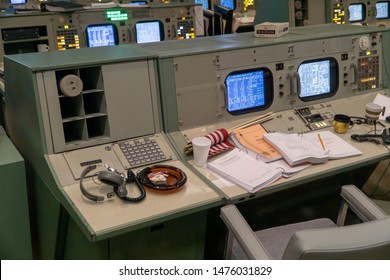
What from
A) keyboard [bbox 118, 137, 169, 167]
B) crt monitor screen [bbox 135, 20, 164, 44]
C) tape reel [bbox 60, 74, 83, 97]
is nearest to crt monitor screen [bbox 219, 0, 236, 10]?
crt monitor screen [bbox 135, 20, 164, 44]

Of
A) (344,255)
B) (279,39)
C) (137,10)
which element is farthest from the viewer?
(137,10)

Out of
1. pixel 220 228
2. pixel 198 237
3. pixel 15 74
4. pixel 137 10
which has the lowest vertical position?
pixel 220 228

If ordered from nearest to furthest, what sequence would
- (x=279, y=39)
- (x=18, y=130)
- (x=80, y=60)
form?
(x=80, y=60)
(x=18, y=130)
(x=279, y=39)

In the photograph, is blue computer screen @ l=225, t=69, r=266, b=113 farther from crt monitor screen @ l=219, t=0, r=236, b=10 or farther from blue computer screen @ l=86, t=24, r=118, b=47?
crt monitor screen @ l=219, t=0, r=236, b=10

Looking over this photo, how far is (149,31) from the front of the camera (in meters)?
4.24

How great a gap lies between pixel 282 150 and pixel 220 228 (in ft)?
2.24

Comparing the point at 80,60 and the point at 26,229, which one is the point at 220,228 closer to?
the point at 26,229

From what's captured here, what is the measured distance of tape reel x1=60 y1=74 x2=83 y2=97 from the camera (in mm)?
1739

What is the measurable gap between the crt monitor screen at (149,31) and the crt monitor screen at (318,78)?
2180mm

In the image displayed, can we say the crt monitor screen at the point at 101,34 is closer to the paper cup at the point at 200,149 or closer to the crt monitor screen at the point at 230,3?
the paper cup at the point at 200,149

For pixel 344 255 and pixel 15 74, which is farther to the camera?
pixel 15 74

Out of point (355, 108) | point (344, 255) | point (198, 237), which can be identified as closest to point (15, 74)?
point (198, 237)

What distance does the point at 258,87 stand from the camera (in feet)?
7.22

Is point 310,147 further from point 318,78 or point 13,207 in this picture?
point 13,207
